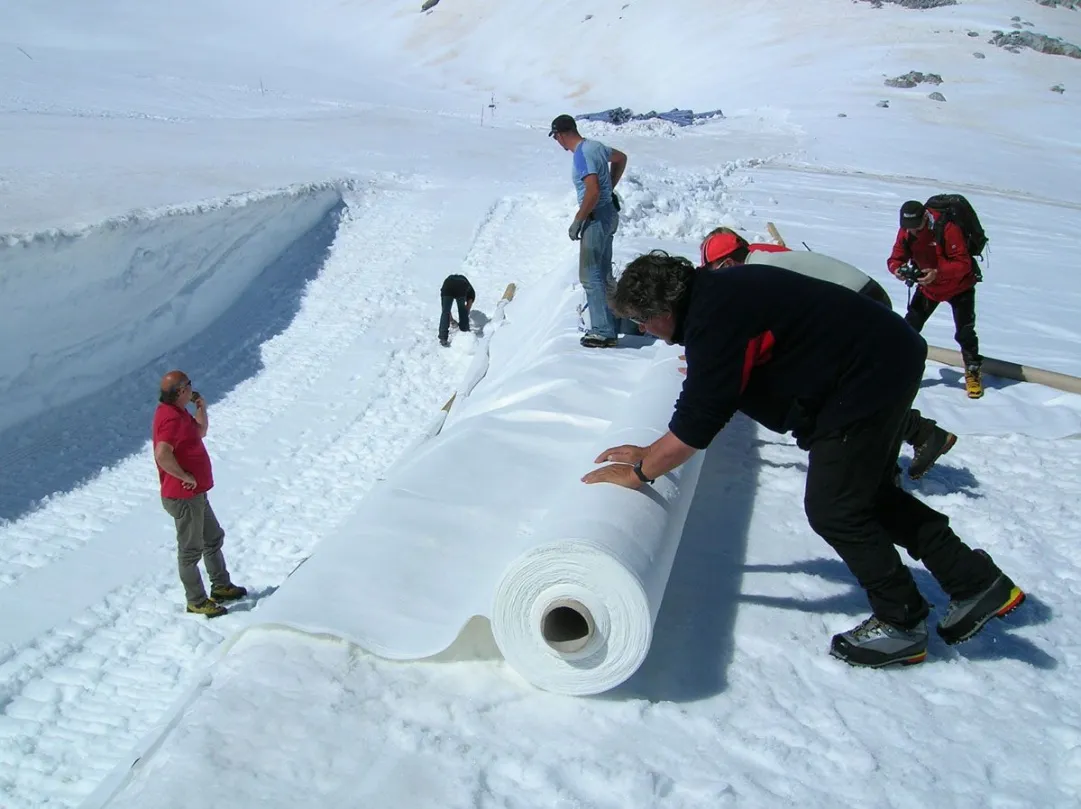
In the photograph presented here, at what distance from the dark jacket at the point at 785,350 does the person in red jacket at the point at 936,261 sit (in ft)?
10.0

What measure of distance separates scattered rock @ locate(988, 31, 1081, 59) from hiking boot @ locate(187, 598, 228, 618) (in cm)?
3708

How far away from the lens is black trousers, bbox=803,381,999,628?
9.93 ft

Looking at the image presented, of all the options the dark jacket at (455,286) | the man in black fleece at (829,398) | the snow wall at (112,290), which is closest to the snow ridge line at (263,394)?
the snow wall at (112,290)

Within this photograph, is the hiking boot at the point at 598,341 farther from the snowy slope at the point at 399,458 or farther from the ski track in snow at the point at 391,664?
the ski track in snow at the point at 391,664

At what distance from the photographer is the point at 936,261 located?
5.85m

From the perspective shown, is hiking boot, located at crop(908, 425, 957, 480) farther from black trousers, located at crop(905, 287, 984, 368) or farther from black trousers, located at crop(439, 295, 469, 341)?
black trousers, located at crop(439, 295, 469, 341)

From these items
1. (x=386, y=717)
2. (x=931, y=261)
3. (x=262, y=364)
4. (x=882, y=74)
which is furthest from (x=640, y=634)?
(x=882, y=74)

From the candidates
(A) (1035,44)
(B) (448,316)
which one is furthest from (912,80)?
(B) (448,316)

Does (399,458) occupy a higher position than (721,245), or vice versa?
(721,245)

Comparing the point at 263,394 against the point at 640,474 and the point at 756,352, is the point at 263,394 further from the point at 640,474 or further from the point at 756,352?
the point at 756,352

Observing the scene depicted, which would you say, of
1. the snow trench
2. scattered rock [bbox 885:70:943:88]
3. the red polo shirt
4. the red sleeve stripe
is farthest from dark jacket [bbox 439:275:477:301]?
scattered rock [bbox 885:70:943:88]

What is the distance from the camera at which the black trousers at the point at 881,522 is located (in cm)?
303

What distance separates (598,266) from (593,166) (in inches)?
28.3

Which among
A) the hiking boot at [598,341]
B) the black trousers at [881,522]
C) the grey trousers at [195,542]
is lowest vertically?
the grey trousers at [195,542]
